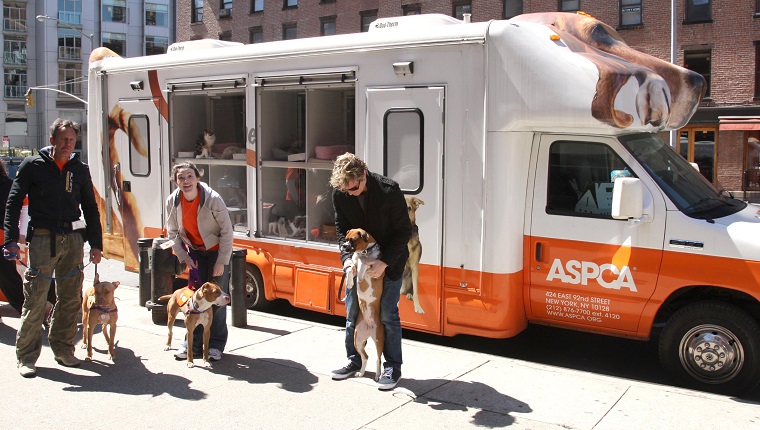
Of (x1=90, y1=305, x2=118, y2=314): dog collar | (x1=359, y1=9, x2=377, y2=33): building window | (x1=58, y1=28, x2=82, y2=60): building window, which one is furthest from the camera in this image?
(x1=58, y1=28, x2=82, y2=60): building window

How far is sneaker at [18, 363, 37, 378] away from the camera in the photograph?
18.8 ft

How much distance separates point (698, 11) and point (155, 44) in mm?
49714

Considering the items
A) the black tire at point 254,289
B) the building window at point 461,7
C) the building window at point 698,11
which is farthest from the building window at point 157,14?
the black tire at point 254,289

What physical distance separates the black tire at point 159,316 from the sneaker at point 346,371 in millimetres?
2588

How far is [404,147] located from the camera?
22.1 ft

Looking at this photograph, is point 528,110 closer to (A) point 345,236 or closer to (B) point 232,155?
(A) point 345,236

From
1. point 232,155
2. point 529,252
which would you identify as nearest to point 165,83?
point 232,155

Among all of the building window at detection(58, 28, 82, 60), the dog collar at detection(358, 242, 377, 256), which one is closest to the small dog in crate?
the dog collar at detection(358, 242, 377, 256)

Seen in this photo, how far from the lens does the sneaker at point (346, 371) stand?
566 centimetres

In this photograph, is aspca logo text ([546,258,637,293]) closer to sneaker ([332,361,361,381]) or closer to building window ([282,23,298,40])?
sneaker ([332,361,361,381])

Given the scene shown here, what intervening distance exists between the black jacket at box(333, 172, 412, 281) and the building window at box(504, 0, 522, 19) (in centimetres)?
2693

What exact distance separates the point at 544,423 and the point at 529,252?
5.94 feet

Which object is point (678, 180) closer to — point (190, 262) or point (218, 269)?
point (218, 269)

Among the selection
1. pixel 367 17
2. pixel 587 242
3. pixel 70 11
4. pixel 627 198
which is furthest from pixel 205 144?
pixel 70 11
